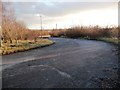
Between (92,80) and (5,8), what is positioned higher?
(5,8)

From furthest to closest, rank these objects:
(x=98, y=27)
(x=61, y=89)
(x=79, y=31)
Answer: (x=79, y=31) < (x=98, y=27) < (x=61, y=89)

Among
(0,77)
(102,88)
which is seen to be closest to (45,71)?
(0,77)

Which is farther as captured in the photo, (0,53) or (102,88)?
(0,53)

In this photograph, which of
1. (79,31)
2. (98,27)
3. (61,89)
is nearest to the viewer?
(61,89)

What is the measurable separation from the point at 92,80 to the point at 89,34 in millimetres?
47609

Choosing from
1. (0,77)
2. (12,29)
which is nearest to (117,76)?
(0,77)

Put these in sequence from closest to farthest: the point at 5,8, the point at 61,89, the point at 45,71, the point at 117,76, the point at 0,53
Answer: the point at 61,89 < the point at 117,76 < the point at 45,71 < the point at 0,53 < the point at 5,8

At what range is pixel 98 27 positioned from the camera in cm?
5694

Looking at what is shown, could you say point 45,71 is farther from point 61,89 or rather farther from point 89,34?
point 89,34

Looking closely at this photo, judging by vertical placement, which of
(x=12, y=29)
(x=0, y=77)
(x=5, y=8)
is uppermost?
(x=5, y=8)

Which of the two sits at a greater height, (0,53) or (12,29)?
(12,29)

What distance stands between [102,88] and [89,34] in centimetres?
4906

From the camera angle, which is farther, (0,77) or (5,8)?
(5,8)

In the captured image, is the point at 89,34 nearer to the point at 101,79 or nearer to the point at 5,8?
the point at 5,8
